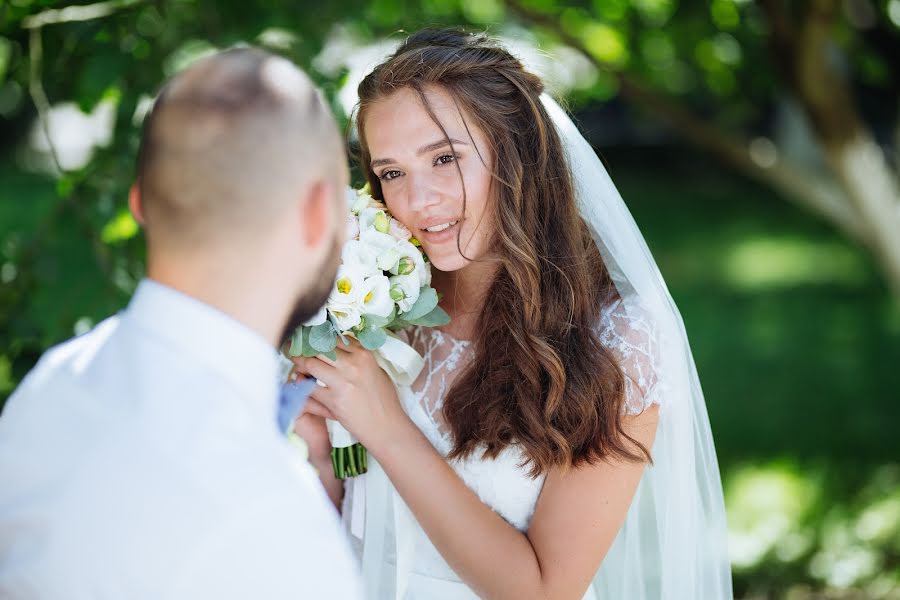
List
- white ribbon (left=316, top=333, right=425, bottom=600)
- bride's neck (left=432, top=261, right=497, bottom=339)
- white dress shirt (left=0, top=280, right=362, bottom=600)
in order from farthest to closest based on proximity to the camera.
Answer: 1. bride's neck (left=432, top=261, right=497, bottom=339)
2. white ribbon (left=316, top=333, right=425, bottom=600)
3. white dress shirt (left=0, top=280, right=362, bottom=600)

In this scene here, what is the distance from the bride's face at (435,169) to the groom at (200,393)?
3.26 ft

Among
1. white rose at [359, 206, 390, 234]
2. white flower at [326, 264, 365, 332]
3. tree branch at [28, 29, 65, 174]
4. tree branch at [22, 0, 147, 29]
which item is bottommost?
white flower at [326, 264, 365, 332]

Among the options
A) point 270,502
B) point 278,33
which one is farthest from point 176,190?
point 278,33

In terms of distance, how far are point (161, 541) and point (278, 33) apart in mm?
2655

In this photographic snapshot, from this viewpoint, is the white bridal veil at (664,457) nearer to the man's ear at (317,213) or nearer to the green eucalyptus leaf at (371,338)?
the green eucalyptus leaf at (371,338)

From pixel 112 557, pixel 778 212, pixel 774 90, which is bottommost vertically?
pixel 112 557

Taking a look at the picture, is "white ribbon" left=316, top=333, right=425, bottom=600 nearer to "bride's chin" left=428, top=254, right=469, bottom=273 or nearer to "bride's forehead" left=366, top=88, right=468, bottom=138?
"bride's chin" left=428, top=254, right=469, bottom=273

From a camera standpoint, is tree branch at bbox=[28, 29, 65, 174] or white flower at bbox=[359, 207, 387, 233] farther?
tree branch at bbox=[28, 29, 65, 174]

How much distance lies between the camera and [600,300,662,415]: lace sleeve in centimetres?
236

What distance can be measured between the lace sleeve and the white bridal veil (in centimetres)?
2

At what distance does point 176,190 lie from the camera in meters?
1.31

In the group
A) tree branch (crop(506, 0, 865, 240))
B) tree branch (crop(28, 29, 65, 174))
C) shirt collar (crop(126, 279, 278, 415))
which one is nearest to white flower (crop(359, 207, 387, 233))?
→ shirt collar (crop(126, 279, 278, 415))

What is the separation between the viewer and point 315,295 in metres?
1.41

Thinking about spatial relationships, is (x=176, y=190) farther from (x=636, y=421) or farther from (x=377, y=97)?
(x=636, y=421)
